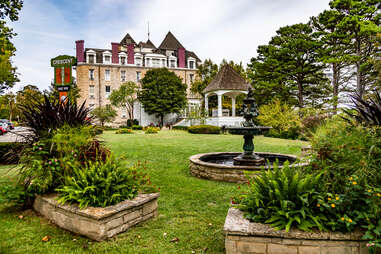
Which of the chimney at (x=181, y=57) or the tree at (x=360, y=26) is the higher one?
the chimney at (x=181, y=57)

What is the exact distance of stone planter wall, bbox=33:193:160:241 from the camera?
106 inches

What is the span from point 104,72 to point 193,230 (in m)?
38.0

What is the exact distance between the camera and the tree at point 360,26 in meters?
18.7

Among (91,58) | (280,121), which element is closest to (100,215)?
(280,121)

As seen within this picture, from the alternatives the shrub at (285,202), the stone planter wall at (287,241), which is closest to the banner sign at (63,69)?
the shrub at (285,202)

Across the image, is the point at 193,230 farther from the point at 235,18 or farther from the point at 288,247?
the point at 235,18

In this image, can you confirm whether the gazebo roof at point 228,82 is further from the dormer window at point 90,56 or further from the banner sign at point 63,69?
the dormer window at point 90,56

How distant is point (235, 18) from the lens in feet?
41.3

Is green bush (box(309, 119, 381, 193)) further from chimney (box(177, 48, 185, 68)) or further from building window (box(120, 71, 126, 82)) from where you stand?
chimney (box(177, 48, 185, 68))

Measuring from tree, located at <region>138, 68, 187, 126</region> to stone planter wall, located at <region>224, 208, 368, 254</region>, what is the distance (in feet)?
101

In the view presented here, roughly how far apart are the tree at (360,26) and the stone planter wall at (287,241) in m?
19.5

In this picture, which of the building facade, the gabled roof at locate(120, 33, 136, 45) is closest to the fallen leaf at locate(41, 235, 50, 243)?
the building facade

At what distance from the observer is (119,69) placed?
37.8 meters

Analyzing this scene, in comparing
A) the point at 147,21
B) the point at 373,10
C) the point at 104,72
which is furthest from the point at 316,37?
the point at 147,21
